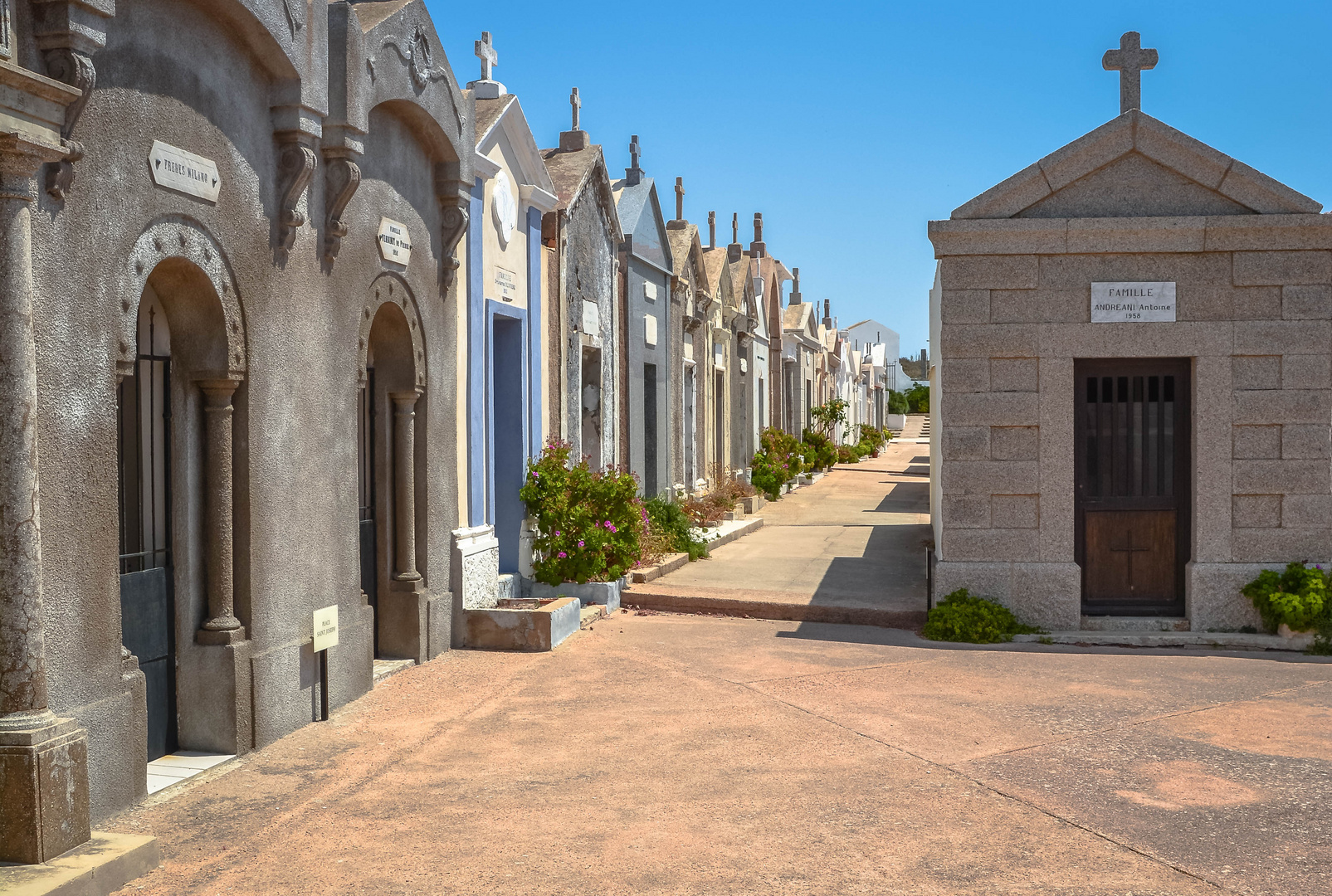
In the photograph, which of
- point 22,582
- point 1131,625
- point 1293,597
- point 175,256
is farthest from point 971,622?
point 22,582

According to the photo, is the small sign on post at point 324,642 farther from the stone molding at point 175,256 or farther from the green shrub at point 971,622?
the green shrub at point 971,622

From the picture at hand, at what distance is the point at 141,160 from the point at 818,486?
21918 mm

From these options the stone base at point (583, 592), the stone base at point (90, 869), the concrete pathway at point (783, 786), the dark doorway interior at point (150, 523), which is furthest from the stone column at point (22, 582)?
the stone base at point (583, 592)

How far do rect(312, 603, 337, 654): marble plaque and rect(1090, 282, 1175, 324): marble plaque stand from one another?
6.07 metres

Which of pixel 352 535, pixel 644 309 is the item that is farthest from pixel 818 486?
pixel 352 535

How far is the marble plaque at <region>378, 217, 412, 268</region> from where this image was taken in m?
7.31

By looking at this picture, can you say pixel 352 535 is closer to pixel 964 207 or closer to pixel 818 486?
pixel 964 207

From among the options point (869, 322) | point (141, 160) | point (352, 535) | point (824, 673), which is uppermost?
point (869, 322)

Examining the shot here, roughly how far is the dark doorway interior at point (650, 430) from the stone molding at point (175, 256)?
9434 mm

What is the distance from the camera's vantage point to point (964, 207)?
29.0ft

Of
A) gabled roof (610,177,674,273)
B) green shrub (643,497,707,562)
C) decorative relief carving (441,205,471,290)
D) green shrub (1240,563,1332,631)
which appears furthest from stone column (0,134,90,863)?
gabled roof (610,177,674,273)

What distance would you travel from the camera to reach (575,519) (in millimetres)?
9852

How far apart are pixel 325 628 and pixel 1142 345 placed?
6392mm

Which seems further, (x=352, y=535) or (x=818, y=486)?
(x=818, y=486)
